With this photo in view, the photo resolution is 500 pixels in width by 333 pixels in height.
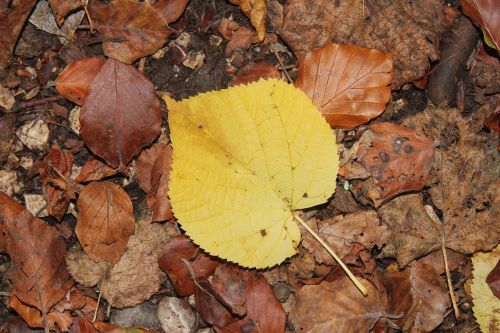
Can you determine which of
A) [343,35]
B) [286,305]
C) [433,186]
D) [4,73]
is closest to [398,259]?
[433,186]

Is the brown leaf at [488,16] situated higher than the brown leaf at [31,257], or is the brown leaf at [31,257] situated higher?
the brown leaf at [488,16]

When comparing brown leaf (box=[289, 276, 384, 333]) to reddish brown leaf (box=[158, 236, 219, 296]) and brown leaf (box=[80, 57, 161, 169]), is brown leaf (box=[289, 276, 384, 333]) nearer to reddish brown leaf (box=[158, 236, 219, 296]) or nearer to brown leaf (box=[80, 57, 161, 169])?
reddish brown leaf (box=[158, 236, 219, 296])

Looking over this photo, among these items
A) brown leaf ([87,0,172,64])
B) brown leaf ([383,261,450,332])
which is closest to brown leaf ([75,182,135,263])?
brown leaf ([87,0,172,64])

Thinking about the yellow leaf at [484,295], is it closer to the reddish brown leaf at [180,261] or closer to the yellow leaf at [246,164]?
the yellow leaf at [246,164]

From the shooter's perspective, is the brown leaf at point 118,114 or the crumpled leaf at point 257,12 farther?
the crumpled leaf at point 257,12

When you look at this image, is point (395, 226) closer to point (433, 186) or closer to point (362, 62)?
point (433, 186)

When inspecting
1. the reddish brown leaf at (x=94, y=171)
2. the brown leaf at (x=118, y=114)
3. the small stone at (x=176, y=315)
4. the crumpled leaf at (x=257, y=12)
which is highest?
the crumpled leaf at (x=257, y=12)

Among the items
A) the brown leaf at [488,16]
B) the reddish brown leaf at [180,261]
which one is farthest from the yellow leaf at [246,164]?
the brown leaf at [488,16]
